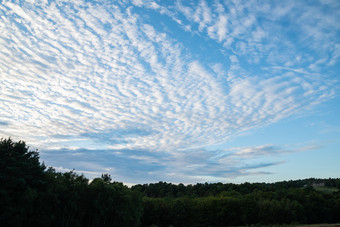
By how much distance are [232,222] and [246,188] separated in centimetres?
6118

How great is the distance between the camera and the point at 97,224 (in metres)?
54.0

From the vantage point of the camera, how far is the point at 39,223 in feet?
138

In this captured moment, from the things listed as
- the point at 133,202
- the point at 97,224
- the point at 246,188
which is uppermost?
the point at 246,188

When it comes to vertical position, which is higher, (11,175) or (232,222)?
(11,175)

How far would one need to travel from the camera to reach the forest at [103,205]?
125ft

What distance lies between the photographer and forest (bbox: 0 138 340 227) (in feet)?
125

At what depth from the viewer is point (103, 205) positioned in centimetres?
5203

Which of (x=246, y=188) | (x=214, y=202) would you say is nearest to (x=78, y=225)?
(x=214, y=202)

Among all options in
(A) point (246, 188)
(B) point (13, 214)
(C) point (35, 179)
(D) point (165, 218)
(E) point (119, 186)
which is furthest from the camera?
(A) point (246, 188)

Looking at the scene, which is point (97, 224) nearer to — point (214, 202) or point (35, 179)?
point (35, 179)

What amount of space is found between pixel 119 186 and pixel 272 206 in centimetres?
5968

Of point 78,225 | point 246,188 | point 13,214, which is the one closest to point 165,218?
point 78,225

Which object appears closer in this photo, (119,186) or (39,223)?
(39,223)

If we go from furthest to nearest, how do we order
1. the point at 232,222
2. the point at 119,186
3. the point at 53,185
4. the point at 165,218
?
the point at 232,222 < the point at 165,218 < the point at 119,186 < the point at 53,185
